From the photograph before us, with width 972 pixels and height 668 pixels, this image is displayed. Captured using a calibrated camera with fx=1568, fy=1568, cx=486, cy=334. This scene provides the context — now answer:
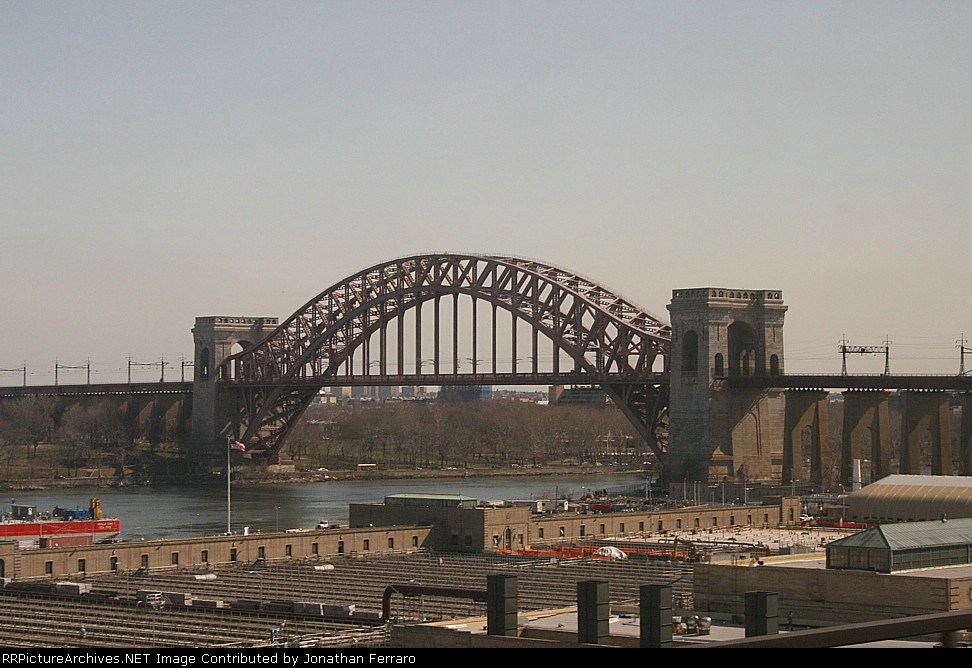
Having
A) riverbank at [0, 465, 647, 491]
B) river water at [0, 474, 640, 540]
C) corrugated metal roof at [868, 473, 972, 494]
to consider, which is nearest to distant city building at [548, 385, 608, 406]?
riverbank at [0, 465, 647, 491]

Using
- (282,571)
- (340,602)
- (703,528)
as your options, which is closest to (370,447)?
(703,528)

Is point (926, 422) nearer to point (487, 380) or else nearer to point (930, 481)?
point (930, 481)

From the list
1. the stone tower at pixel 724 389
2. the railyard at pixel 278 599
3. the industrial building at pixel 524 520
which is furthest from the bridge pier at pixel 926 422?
the railyard at pixel 278 599

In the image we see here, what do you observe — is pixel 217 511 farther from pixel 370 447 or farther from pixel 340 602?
pixel 370 447

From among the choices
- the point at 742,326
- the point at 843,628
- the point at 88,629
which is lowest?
the point at 88,629

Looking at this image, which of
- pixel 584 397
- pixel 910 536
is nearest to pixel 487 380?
pixel 910 536

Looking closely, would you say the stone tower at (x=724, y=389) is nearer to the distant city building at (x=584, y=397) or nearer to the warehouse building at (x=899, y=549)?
the warehouse building at (x=899, y=549)

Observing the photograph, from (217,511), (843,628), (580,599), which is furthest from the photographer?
(217,511)
